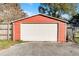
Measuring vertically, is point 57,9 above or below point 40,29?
above

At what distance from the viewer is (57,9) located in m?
17.8

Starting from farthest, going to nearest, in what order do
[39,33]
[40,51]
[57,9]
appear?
1. [57,9]
2. [39,33]
3. [40,51]

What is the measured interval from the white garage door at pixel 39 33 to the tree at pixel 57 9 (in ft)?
3.92

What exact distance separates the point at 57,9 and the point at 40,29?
1959 millimetres

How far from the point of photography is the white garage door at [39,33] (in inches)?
679

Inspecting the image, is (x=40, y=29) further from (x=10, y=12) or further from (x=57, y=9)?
(x=10, y=12)

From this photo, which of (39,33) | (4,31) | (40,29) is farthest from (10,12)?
(39,33)

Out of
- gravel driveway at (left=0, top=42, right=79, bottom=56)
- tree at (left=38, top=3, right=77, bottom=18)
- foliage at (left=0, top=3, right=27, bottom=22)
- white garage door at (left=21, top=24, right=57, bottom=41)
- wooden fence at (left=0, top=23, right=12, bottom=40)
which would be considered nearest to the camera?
gravel driveway at (left=0, top=42, right=79, bottom=56)

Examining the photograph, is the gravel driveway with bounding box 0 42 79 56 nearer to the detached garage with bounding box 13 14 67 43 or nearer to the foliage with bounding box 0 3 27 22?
the detached garage with bounding box 13 14 67 43

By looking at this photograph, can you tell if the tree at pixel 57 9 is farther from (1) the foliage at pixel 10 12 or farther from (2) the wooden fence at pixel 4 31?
(2) the wooden fence at pixel 4 31

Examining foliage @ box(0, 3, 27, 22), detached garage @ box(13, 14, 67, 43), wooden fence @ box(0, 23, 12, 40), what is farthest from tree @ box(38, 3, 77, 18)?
wooden fence @ box(0, 23, 12, 40)

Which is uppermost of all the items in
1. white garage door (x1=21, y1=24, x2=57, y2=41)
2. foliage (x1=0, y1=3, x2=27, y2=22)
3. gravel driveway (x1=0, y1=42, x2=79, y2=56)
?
foliage (x1=0, y1=3, x2=27, y2=22)

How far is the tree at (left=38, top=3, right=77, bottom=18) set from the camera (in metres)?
17.0

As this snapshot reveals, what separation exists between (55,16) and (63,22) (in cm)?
79
